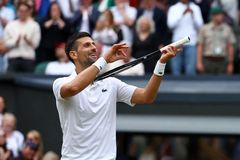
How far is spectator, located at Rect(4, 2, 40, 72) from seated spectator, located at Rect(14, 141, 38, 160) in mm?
2333

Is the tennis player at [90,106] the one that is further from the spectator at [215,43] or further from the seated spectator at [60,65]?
the seated spectator at [60,65]

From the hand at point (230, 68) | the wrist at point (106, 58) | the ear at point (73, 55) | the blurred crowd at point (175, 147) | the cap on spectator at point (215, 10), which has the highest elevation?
the cap on spectator at point (215, 10)

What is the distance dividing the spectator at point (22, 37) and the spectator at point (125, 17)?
1.34 meters

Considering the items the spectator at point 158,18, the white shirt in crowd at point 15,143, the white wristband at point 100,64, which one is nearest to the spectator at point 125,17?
the spectator at point 158,18

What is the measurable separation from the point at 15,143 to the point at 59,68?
185 centimetres

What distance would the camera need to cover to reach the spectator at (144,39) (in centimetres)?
1475

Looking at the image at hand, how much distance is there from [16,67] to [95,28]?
149 centimetres

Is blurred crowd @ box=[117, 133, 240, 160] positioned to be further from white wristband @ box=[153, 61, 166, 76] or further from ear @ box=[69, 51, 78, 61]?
white wristband @ box=[153, 61, 166, 76]

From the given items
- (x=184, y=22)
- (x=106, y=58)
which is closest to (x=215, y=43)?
(x=184, y=22)

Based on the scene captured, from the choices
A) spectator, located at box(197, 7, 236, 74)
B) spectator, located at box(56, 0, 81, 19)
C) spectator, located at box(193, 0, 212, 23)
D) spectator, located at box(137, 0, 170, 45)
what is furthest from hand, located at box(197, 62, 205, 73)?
spectator, located at box(56, 0, 81, 19)

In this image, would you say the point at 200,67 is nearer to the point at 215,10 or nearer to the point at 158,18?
the point at 215,10

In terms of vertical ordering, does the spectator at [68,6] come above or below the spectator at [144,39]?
above

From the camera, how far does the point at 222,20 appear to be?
49.2ft

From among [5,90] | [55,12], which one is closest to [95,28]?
[55,12]
